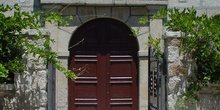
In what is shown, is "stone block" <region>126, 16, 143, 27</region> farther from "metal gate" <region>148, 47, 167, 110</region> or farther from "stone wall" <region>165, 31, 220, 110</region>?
"stone wall" <region>165, 31, 220, 110</region>

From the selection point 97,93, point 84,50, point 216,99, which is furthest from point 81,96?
point 216,99

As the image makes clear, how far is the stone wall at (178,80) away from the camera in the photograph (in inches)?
240

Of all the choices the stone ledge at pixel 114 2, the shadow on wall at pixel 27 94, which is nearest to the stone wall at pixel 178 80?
the shadow on wall at pixel 27 94

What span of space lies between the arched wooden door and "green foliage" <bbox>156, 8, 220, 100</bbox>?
8.36 ft

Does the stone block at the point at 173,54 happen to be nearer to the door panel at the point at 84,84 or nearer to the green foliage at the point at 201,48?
the green foliage at the point at 201,48

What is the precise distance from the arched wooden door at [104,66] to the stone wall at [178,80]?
250cm

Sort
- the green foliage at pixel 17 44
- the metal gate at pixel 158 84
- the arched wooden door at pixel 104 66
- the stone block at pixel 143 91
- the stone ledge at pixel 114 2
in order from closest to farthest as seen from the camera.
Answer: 1. the green foliage at pixel 17 44
2. the metal gate at pixel 158 84
3. the stone ledge at pixel 114 2
4. the stone block at pixel 143 91
5. the arched wooden door at pixel 104 66

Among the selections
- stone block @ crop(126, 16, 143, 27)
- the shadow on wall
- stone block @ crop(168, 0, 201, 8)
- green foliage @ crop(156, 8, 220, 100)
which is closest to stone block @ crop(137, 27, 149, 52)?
stone block @ crop(126, 16, 143, 27)

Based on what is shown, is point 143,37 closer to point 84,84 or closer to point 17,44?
point 84,84

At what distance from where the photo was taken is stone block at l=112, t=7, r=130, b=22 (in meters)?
8.52

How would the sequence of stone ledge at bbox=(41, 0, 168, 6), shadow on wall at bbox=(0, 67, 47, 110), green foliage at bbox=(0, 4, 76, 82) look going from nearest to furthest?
green foliage at bbox=(0, 4, 76, 82) < shadow on wall at bbox=(0, 67, 47, 110) < stone ledge at bbox=(41, 0, 168, 6)

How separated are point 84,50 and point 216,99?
3222mm

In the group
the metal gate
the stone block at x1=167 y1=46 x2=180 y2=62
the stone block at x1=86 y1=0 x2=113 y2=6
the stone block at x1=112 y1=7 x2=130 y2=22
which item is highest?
the stone block at x1=86 y1=0 x2=113 y2=6

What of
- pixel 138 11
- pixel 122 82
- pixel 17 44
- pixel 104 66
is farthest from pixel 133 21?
pixel 17 44
